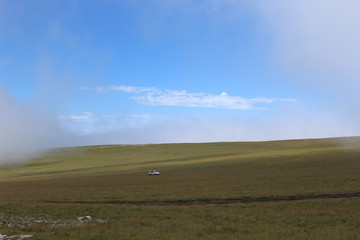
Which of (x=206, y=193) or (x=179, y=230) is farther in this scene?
(x=206, y=193)

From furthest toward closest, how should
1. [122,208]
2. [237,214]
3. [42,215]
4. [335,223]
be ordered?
[122,208], [42,215], [237,214], [335,223]

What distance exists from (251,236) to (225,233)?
4.67 feet

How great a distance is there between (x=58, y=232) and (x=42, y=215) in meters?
8.98

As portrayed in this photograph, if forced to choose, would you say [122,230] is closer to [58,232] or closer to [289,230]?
[58,232]

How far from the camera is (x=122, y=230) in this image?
55.2 feet

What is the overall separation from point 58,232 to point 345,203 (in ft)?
65.3

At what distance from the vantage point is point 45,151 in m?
176

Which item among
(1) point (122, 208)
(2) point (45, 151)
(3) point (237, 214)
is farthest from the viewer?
(2) point (45, 151)

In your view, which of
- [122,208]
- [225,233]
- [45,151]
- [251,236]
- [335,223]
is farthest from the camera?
[45,151]

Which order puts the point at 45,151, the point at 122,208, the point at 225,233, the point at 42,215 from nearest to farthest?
the point at 225,233 < the point at 42,215 < the point at 122,208 < the point at 45,151

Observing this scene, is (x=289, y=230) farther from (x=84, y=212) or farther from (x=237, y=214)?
(x=84, y=212)

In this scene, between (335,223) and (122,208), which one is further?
(122,208)

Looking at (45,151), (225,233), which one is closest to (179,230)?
(225,233)

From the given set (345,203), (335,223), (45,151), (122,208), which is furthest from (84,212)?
(45,151)
